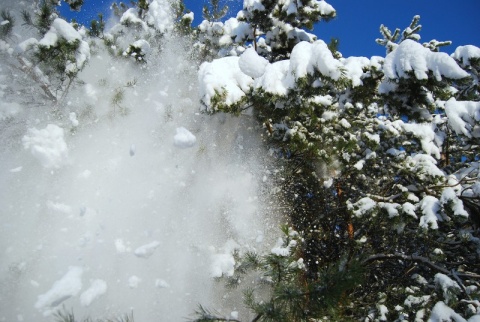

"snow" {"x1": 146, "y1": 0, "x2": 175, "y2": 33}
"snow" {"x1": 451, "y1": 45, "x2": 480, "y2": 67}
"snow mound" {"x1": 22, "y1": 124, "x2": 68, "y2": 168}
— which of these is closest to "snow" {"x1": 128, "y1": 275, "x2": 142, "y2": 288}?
"snow mound" {"x1": 22, "y1": 124, "x2": 68, "y2": 168}

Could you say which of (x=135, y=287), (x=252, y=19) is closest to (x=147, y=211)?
(x=135, y=287)

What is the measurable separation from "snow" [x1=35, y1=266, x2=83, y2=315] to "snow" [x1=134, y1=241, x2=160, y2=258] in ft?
3.33

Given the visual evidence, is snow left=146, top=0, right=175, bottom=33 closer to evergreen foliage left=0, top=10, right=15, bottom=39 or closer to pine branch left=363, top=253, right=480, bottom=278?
evergreen foliage left=0, top=10, right=15, bottom=39

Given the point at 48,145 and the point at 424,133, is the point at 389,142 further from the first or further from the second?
the point at 48,145

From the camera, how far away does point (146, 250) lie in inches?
196

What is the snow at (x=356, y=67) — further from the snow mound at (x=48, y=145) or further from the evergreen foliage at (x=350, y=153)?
A: the snow mound at (x=48, y=145)

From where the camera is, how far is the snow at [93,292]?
14.6 ft

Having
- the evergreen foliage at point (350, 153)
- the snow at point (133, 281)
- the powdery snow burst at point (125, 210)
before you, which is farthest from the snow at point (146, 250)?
the evergreen foliage at point (350, 153)

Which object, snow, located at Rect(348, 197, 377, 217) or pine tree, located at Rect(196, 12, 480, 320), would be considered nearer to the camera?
pine tree, located at Rect(196, 12, 480, 320)

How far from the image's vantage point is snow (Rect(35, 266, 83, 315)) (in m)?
3.97

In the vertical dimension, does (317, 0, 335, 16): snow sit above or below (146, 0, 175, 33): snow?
below

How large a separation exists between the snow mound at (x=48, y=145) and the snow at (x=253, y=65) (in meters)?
4.06

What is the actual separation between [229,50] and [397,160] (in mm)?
5252

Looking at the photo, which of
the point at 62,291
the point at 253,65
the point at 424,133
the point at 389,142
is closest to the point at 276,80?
the point at 253,65
